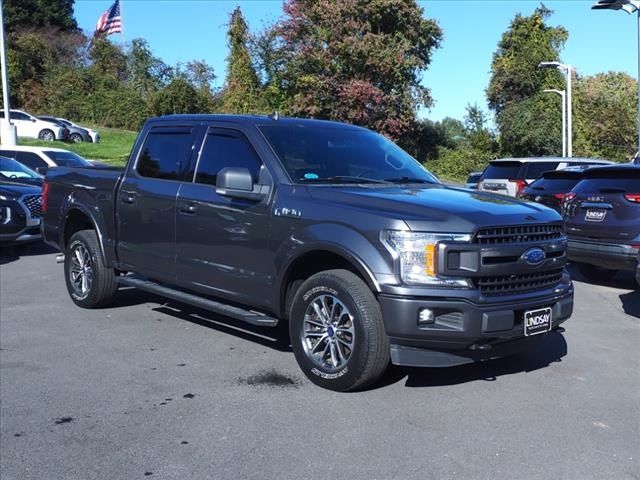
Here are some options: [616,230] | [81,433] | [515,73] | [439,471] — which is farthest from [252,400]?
[515,73]

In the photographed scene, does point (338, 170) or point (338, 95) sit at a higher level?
point (338, 95)

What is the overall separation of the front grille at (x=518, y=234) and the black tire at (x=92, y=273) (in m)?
4.30

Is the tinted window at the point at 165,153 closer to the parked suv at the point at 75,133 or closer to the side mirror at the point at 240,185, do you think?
the side mirror at the point at 240,185

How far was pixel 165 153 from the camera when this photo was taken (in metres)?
6.60

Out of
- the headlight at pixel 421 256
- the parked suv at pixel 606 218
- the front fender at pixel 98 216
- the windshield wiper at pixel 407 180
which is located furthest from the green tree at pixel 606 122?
the headlight at pixel 421 256

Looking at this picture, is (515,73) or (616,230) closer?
(616,230)

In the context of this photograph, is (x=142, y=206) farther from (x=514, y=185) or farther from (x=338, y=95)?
(x=338, y=95)

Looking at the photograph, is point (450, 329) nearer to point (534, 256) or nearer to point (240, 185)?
point (534, 256)

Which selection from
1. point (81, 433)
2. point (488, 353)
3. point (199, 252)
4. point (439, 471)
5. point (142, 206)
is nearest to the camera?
point (439, 471)

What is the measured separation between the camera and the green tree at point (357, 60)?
35.3 m

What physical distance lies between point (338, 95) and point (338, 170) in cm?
3115

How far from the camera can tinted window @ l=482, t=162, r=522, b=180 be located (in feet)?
50.4

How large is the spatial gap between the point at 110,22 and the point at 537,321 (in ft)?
152

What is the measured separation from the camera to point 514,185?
1495 centimetres
